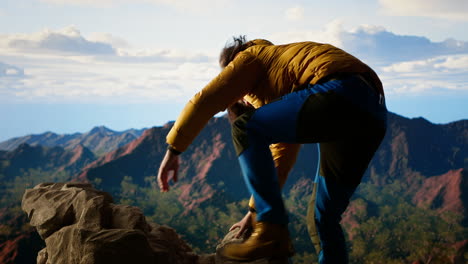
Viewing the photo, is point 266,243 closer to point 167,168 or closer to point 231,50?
point 167,168

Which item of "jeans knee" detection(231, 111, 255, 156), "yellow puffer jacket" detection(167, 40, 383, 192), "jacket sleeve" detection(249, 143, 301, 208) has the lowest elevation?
"jacket sleeve" detection(249, 143, 301, 208)

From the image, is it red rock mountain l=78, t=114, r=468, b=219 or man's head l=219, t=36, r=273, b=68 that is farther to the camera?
red rock mountain l=78, t=114, r=468, b=219

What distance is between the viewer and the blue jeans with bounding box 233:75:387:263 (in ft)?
5.54

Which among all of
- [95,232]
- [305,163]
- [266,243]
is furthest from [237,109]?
[305,163]

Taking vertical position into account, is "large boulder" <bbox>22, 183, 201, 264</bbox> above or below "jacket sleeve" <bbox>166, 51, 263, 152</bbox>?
below

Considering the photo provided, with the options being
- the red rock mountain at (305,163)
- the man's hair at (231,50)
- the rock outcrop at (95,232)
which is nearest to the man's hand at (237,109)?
the man's hair at (231,50)

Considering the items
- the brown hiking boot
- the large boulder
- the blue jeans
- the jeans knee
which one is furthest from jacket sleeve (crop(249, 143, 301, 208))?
the large boulder

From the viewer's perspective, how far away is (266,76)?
190 centimetres

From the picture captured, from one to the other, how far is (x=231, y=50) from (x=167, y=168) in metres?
0.76

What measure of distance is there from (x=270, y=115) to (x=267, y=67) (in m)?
0.29

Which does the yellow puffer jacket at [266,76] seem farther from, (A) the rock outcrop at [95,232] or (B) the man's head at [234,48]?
(A) the rock outcrop at [95,232]

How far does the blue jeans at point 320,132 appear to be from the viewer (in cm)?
169

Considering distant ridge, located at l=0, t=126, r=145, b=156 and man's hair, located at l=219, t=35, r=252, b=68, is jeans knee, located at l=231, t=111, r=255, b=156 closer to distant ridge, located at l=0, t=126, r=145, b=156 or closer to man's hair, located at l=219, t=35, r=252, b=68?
man's hair, located at l=219, t=35, r=252, b=68

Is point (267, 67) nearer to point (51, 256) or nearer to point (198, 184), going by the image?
point (51, 256)
